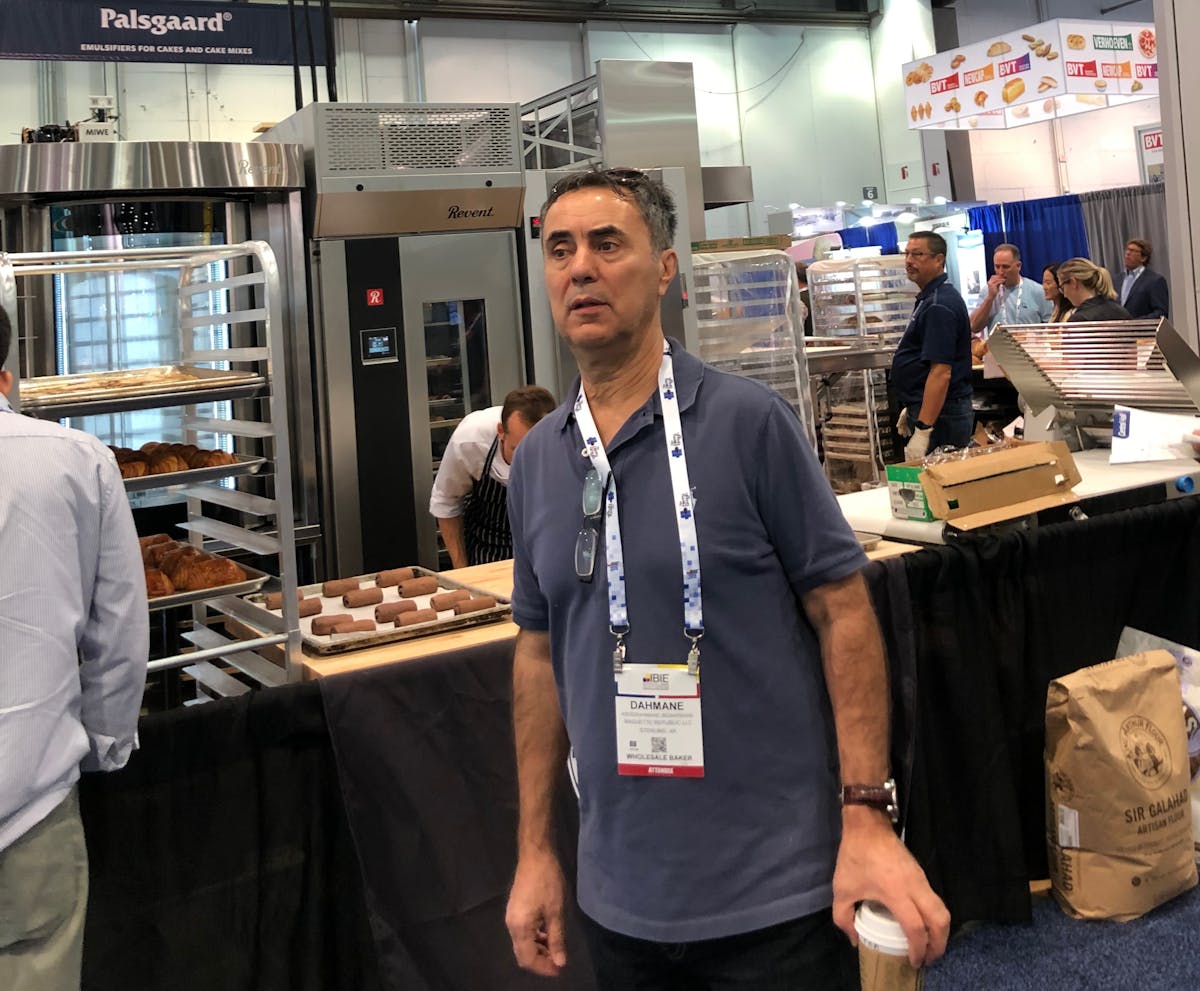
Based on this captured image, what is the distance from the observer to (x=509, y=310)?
4.80 m

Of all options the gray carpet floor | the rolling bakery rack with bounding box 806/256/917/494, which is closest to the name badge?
the gray carpet floor

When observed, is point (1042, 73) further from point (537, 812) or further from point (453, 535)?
point (537, 812)

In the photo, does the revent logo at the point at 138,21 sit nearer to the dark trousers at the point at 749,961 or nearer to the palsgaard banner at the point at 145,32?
the palsgaard banner at the point at 145,32

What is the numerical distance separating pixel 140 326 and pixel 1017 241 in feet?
40.5

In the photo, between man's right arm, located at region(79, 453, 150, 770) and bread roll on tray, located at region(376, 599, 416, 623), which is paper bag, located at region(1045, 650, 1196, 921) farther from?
man's right arm, located at region(79, 453, 150, 770)

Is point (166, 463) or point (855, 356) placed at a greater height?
point (855, 356)

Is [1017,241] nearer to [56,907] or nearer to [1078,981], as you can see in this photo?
[1078,981]

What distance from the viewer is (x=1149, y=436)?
143 inches

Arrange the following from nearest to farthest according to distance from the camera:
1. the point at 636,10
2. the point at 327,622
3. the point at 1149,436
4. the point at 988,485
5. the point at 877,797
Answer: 1. the point at 877,797
2. the point at 327,622
3. the point at 988,485
4. the point at 1149,436
5. the point at 636,10

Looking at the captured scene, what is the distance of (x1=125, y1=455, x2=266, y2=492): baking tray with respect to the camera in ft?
7.68

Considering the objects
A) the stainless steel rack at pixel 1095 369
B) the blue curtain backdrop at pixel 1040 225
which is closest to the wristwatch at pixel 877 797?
the stainless steel rack at pixel 1095 369

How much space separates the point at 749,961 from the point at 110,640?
1.10 metres

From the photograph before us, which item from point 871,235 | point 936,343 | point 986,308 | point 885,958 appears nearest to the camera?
point 885,958

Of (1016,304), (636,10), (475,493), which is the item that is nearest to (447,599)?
(475,493)
